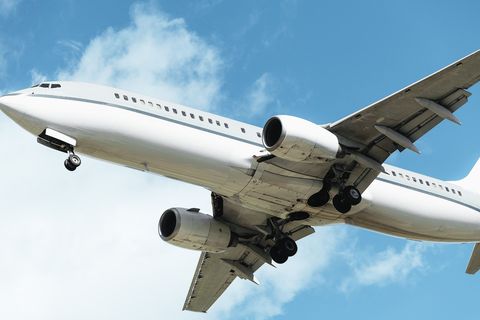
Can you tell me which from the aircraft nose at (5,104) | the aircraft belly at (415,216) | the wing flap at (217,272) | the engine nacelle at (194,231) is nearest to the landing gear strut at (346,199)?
the aircraft belly at (415,216)

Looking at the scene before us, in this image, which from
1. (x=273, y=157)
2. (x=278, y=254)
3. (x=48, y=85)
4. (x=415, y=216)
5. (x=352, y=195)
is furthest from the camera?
(x=278, y=254)

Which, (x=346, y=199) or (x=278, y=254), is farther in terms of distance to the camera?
(x=278, y=254)

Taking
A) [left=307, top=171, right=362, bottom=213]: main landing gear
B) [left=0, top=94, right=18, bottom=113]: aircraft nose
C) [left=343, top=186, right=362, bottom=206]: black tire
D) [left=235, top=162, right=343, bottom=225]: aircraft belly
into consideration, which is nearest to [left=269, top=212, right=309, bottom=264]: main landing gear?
[left=235, top=162, right=343, bottom=225]: aircraft belly

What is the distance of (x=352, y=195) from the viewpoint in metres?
33.9

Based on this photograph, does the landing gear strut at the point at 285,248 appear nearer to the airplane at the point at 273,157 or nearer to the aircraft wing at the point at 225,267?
the airplane at the point at 273,157

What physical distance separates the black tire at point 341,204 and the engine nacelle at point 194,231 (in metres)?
5.47

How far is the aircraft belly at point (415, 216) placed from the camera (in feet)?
→ 117

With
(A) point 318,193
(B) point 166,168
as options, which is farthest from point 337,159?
(B) point 166,168

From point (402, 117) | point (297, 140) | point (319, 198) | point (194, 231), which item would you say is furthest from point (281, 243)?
point (402, 117)

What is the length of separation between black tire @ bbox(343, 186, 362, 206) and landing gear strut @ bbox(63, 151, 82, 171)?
971cm

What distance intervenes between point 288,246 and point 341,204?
406 centimetres

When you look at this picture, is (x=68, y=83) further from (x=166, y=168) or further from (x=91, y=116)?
(x=166, y=168)

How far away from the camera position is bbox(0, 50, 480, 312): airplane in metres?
31.4

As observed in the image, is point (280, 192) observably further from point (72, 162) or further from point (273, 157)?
point (72, 162)
